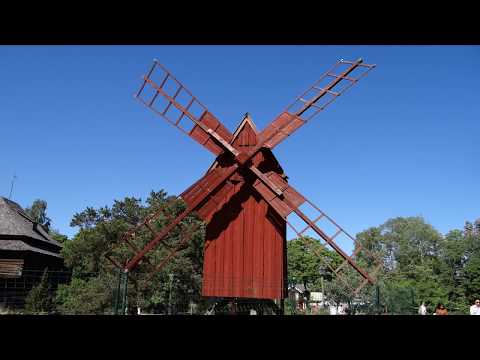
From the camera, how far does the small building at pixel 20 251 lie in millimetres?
24952

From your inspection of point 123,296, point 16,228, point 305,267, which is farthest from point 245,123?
point 305,267

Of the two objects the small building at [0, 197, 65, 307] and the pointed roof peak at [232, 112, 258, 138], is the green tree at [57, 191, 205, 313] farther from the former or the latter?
the pointed roof peak at [232, 112, 258, 138]

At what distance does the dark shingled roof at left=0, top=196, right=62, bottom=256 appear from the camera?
26.0 m

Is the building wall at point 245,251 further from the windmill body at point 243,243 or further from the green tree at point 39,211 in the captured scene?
the green tree at point 39,211

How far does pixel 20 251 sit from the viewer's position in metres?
25.7

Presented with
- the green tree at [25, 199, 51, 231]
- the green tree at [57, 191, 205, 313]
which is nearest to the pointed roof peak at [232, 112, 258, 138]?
the green tree at [57, 191, 205, 313]

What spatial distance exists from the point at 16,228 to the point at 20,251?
6.14ft

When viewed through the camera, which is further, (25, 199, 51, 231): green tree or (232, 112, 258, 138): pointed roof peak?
(25, 199, 51, 231): green tree

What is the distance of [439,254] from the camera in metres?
53.8
